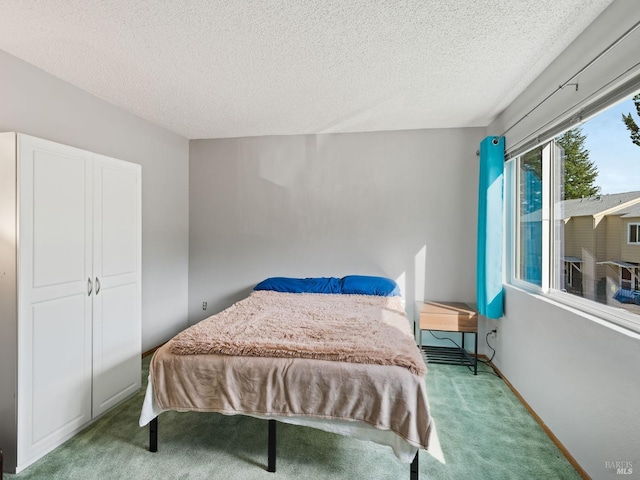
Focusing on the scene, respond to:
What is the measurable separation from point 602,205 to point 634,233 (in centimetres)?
30

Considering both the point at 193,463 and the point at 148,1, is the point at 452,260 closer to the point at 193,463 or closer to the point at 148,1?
the point at 193,463

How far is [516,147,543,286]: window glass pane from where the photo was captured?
2.44 m

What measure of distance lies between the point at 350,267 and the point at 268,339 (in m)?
1.90

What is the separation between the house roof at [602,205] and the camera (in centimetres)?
151

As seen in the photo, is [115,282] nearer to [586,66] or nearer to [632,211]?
[632,211]

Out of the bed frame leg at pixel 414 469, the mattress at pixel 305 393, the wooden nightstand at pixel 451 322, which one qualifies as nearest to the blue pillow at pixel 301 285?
the wooden nightstand at pixel 451 322

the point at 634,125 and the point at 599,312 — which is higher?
the point at 634,125

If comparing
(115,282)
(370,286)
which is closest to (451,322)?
(370,286)

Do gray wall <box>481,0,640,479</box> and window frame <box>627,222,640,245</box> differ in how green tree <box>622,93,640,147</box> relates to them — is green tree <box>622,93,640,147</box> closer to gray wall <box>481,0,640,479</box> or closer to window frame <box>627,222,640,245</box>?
gray wall <box>481,0,640,479</box>

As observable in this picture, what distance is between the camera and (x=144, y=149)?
323cm

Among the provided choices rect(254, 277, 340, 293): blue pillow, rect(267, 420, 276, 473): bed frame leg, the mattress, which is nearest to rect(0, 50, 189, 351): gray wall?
rect(254, 277, 340, 293): blue pillow

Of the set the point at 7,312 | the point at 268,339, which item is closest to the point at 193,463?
the point at 268,339

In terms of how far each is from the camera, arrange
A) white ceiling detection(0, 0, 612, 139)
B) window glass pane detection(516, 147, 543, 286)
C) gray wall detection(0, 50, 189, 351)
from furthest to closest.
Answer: window glass pane detection(516, 147, 543, 286)
gray wall detection(0, 50, 189, 351)
white ceiling detection(0, 0, 612, 139)

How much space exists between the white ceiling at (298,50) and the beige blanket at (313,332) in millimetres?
1818
